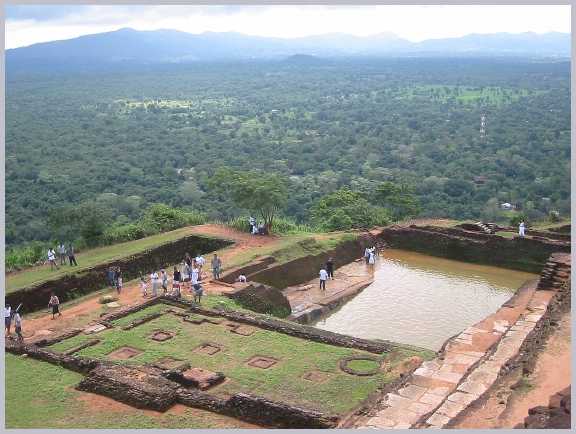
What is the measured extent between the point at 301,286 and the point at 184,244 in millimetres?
4521

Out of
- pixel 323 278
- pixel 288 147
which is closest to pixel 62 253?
pixel 323 278

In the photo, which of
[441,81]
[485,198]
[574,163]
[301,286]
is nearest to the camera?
[574,163]

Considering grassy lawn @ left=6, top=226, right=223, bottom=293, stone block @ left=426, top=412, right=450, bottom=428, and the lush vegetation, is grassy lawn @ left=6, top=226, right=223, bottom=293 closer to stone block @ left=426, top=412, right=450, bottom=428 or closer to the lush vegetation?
the lush vegetation

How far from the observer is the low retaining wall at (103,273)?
18.3m

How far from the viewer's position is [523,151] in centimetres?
5638

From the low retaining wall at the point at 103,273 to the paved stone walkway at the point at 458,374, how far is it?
987 centimetres

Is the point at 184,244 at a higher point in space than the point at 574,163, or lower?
lower

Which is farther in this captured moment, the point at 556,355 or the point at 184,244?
the point at 184,244

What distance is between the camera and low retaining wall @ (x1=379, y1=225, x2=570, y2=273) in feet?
73.5

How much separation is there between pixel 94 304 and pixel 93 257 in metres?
4.00

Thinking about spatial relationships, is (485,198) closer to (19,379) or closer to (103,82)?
(19,379)

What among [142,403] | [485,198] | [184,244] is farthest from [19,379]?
[485,198]

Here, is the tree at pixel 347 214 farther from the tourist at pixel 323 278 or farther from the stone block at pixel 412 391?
the stone block at pixel 412 391

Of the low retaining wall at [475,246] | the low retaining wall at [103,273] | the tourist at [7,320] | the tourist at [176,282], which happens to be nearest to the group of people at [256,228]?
the low retaining wall at [103,273]
